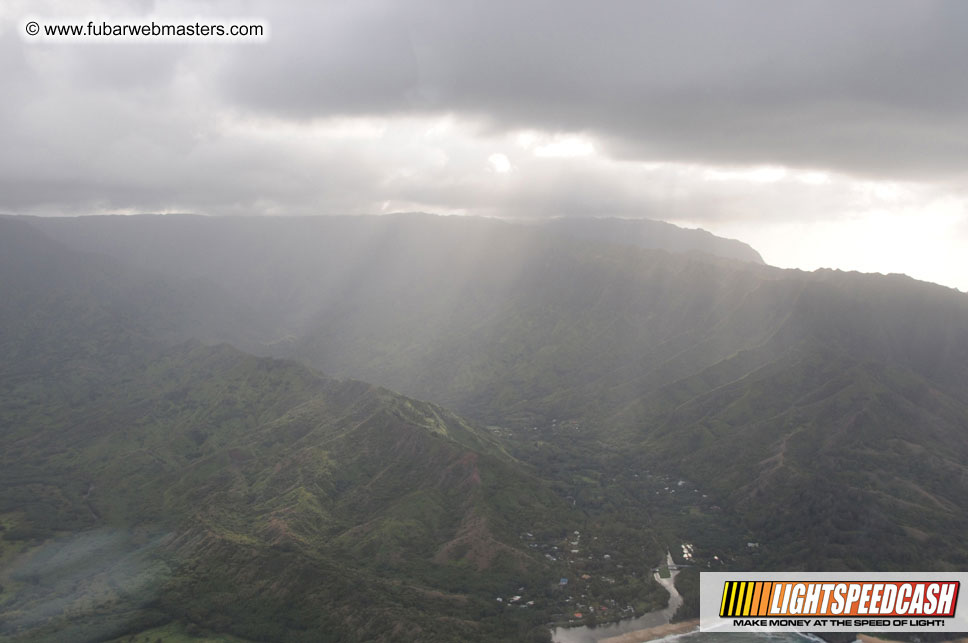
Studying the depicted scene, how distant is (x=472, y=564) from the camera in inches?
6594

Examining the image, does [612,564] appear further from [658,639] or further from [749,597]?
[749,597]

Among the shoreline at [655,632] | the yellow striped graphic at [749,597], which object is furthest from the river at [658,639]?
the yellow striped graphic at [749,597]

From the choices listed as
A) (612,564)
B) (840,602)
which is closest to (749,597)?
(840,602)

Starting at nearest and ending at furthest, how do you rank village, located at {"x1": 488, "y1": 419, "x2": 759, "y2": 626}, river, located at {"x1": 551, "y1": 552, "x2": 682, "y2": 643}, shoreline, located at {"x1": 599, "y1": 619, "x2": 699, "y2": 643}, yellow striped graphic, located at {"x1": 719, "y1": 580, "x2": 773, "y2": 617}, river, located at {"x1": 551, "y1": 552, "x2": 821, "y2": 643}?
1. yellow striped graphic, located at {"x1": 719, "y1": 580, "x2": 773, "y2": 617}
2. river, located at {"x1": 551, "y1": 552, "x2": 682, "y2": 643}
3. shoreline, located at {"x1": 599, "y1": 619, "x2": 699, "y2": 643}
4. river, located at {"x1": 551, "y1": 552, "x2": 821, "y2": 643}
5. village, located at {"x1": 488, "y1": 419, "x2": 759, "y2": 626}

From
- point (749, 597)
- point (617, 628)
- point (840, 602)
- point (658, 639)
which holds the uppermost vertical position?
point (749, 597)

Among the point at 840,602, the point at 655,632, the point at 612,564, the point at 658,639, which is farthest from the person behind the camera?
the point at 612,564

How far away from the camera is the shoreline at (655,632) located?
14450 centimetres

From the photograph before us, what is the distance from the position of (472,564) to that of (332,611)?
41634 millimetres

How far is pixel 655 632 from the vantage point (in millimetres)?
148000

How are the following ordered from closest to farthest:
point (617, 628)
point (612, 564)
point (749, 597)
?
point (749, 597)
point (617, 628)
point (612, 564)

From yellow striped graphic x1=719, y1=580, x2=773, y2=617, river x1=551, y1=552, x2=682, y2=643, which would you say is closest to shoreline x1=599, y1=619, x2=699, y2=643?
river x1=551, y1=552, x2=682, y2=643

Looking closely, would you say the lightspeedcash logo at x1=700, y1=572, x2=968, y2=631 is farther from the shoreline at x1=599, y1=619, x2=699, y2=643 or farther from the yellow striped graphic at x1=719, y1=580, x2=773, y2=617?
the shoreline at x1=599, y1=619, x2=699, y2=643

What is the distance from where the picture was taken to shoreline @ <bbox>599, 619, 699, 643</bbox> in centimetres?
14450

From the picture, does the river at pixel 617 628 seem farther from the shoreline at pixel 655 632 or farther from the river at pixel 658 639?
the shoreline at pixel 655 632
